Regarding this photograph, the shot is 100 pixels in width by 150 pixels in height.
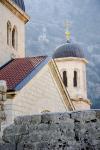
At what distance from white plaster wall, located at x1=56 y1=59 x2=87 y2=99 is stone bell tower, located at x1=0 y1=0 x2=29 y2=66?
7655 mm

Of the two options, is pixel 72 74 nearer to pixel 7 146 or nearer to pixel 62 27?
pixel 7 146

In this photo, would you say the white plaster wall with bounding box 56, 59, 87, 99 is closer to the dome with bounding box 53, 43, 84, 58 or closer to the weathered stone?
the dome with bounding box 53, 43, 84, 58

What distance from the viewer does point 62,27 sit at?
81.8 meters

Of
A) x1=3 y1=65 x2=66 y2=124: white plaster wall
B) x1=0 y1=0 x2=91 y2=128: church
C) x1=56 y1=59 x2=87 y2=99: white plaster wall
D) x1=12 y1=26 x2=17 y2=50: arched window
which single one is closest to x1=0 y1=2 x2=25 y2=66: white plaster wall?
x1=0 y1=0 x2=91 y2=128: church

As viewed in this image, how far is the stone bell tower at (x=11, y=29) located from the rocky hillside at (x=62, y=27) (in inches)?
1845

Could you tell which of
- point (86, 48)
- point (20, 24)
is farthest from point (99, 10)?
point (20, 24)

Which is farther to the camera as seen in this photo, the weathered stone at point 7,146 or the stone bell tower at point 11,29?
the stone bell tower at point 11,29

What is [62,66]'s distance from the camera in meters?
29.5

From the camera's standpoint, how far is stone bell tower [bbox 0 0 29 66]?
20.0 metres

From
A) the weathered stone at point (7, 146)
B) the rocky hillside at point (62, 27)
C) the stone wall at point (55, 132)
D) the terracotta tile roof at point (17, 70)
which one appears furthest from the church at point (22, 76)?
the rocky hillside at point (62, 27)

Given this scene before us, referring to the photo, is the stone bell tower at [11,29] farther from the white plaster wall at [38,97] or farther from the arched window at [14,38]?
the white plaster wall at [38,97]

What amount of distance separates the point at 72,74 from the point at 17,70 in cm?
1238

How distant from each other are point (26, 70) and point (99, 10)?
240 ft

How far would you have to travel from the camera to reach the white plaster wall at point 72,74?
29.4 m
